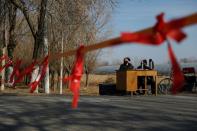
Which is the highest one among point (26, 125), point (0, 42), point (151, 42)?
point (0, 42)

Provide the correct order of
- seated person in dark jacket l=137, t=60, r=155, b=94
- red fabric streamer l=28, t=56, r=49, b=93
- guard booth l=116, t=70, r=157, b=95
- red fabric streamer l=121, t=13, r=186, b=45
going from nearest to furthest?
red fabric streamer l=121, t=13, r=186, b=45 < red fabric streamer l=28, t=56, r=49, b=93 < guard booth l=116, t=70, r=157, b=95 < seated person in dark jacket l=137, t=60, r=155, b=94

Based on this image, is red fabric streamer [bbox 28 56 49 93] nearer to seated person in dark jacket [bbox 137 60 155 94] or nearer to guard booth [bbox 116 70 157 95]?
guard booth [bbox 116 70 157 95]

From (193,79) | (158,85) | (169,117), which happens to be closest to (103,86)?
(158,85)

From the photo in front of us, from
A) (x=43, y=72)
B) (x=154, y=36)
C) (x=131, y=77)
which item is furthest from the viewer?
(x=131, y=77)

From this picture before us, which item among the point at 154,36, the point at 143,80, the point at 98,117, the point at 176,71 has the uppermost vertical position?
the point at 143,80

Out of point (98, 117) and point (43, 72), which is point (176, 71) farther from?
point (98, 117)

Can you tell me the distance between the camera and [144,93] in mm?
23734

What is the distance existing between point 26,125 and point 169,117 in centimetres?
384

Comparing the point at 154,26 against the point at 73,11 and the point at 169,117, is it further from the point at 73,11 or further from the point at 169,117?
the point at 73,11

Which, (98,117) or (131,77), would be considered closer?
(98,117)

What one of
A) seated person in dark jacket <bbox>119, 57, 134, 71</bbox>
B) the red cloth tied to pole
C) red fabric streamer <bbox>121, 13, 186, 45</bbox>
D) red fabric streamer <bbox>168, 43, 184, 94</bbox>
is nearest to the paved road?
seated person in dark jacket <bbox>119, 57, 134, 71</bbox>

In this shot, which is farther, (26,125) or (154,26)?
(26,125)

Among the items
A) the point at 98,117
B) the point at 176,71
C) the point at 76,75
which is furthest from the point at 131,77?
the point at 176,71

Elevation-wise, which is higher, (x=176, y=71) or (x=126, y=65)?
(x=126, y=65)
